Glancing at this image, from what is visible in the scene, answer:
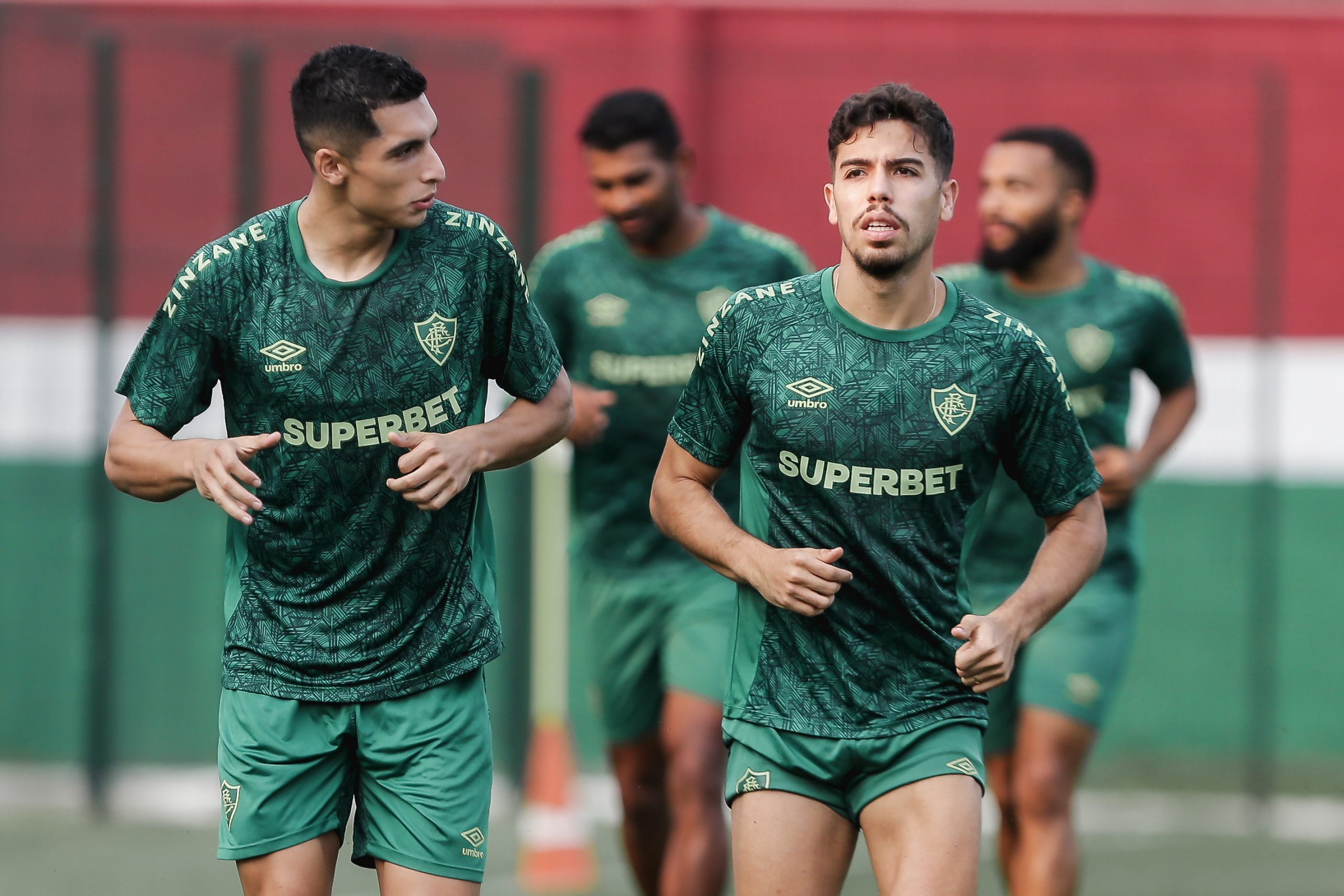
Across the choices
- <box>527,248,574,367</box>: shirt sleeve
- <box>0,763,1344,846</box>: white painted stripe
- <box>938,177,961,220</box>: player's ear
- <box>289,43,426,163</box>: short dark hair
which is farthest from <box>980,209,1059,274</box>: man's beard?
<box>0,763,1344,846</box>: white painted stripe

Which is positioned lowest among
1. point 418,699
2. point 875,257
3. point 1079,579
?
point 418,699

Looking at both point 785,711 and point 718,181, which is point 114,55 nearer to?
point 718,181

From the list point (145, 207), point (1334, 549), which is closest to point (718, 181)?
point (145, 207)

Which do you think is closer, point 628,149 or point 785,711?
point 785,711

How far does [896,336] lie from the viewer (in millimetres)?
3836

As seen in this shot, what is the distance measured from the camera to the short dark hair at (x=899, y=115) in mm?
3820

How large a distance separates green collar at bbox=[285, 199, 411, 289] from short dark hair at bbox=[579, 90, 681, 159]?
1.64 meters

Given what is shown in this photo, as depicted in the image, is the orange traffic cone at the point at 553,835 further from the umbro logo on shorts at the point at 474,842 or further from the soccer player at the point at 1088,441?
the umbro logo on shorts at the point at 474,842

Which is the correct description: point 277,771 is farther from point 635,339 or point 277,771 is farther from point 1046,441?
point 635,339

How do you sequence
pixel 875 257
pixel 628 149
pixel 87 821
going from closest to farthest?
pixel 875 257 < pixel 628 149 < pixel 87 821

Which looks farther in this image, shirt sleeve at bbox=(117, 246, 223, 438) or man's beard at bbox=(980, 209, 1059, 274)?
man's beard at bbox=(980, 209, 1059, 274)

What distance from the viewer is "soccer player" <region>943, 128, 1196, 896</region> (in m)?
5.49

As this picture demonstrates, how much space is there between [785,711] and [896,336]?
2.76 feet

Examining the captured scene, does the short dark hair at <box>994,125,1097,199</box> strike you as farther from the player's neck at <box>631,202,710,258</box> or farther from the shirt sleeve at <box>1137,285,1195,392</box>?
the player's neck at <box>631,202,710,258</box>
